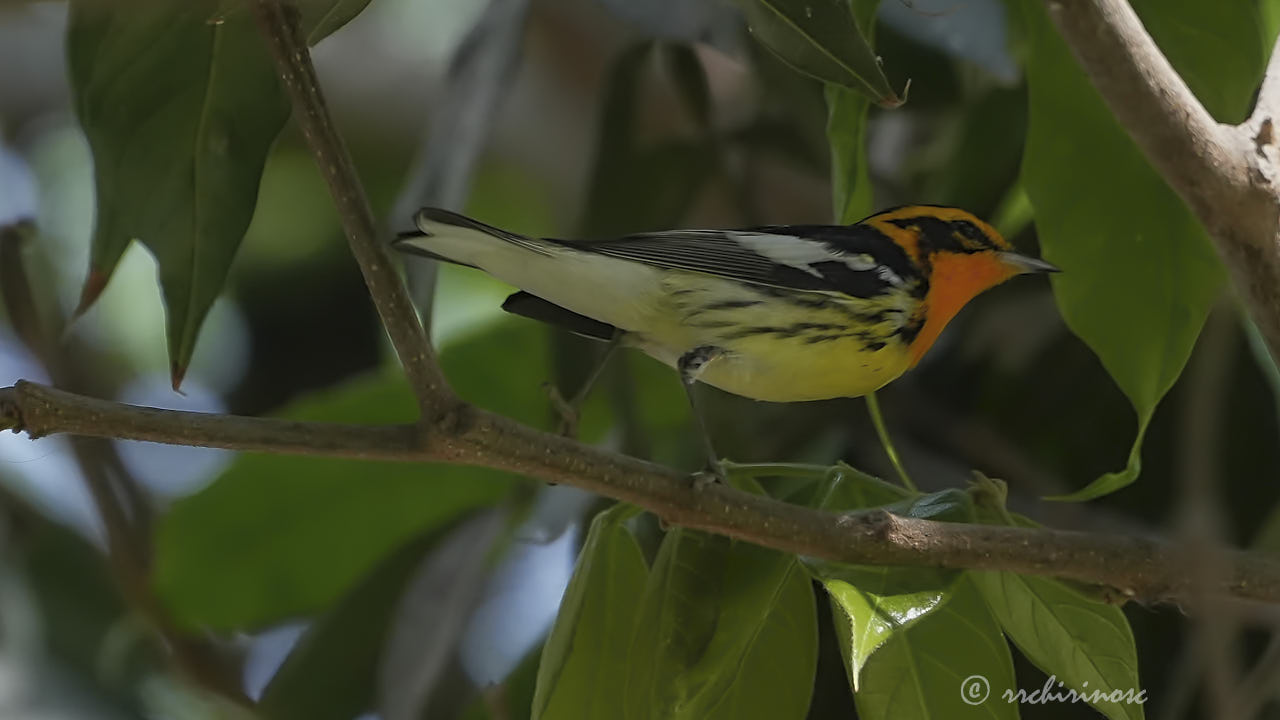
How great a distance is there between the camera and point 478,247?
177 cm

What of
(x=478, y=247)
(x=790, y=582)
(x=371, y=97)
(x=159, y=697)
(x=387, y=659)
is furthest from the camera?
(x=371, y=97)

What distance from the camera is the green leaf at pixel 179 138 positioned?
5.21 feet

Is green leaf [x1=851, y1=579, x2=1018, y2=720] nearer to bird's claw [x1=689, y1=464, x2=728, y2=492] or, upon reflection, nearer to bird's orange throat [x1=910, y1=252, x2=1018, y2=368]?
bird's claw [x1=689, y1=464, x2=728, y2=492]

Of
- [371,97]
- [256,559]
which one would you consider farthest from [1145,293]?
[371,97]

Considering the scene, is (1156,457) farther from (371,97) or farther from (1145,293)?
(371,97)

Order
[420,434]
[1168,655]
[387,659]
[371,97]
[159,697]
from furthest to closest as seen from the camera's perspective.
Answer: [371,97], [159,697], [1168,655], [387,659], [420,434]

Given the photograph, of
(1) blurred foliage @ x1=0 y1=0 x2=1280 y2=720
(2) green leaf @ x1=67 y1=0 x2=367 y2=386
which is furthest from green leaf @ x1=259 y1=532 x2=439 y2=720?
(2) green leaf @ x1=67 y1=0 x2=367 y2=386

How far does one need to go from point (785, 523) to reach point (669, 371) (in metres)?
1.68

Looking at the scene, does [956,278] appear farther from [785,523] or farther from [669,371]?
[785,523]

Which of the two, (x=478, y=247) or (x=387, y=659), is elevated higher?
(x=478, y=247)

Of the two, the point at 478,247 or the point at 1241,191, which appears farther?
the point at 478,247

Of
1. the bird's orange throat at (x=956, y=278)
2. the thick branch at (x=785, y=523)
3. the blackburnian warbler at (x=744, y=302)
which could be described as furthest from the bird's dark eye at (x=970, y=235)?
the thick branch at (x=785, y=523)

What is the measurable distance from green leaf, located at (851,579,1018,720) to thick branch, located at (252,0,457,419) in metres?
0.57

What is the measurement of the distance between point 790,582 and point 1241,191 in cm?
61
